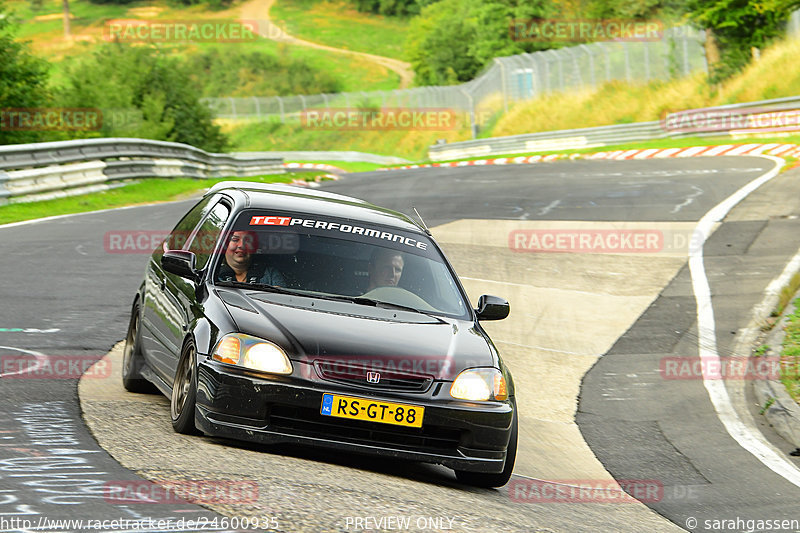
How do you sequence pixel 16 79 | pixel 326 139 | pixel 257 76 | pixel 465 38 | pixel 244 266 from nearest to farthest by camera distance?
pixel 244 266, pixel 16 79, pixel 326 139, pixel 465 38, pixel 257 76

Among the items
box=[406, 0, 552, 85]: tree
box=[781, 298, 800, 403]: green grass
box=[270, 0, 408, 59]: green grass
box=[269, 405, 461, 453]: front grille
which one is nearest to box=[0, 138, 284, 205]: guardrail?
box=[781, 298, 800, 403]: green grass

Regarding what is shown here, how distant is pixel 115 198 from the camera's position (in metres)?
24.0

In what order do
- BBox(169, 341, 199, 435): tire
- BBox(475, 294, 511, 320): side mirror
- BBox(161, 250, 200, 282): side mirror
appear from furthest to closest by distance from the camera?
BBox(475, 294, 511, 320): side mirror < BBox(161, 250, 200, 282): side mirror < BBox(169, 341, 199, 435): tire

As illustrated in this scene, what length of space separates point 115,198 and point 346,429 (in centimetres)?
1893

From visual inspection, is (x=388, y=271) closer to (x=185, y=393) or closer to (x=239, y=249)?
(x=239, y=249)

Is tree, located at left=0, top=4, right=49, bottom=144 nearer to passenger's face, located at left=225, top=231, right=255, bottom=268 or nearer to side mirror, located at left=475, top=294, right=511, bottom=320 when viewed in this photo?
passenger's face, located at left=225, top=231, right=255, bottom=268

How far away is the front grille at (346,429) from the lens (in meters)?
6.09

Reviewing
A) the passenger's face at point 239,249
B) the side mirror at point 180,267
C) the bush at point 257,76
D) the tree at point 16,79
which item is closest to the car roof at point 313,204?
the passenger's face at point 239,249

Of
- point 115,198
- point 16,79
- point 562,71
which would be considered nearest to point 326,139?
point 562,71

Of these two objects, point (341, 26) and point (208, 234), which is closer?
point (208, 234)

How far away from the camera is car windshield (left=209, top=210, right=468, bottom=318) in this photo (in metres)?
7.08

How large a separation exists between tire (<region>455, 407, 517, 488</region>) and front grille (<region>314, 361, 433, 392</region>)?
752mm

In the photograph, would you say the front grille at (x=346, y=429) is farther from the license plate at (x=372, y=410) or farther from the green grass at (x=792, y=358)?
the green grass at (x=792, y=358)

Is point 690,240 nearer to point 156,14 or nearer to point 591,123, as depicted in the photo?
point 591,123
